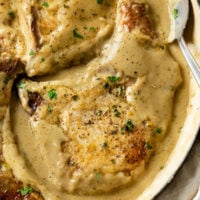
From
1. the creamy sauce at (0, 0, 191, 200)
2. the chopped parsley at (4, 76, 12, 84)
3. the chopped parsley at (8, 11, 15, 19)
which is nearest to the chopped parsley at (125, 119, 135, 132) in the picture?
the creamy sauce at (0, 0, 191, 200)

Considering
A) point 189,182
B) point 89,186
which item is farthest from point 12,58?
point 189,182

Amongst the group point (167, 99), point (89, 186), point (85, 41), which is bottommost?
point (89, 186)

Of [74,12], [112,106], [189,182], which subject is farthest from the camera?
[74,12]

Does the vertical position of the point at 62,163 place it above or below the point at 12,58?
below

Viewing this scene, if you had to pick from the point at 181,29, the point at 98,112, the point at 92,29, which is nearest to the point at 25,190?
the point at 98,112

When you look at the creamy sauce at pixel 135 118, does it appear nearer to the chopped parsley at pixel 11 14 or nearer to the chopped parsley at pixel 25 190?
the chopped parsley at pixel 25 190

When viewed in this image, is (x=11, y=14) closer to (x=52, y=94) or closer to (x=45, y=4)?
(x=45, y=4)

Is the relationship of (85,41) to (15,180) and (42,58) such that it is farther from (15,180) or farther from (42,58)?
(15,180)
